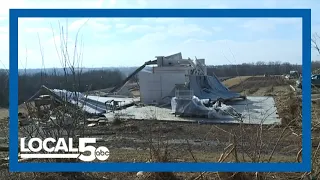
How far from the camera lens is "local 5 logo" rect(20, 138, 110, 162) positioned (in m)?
3.74

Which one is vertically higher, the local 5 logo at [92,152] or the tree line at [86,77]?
the tree line at [86,77]

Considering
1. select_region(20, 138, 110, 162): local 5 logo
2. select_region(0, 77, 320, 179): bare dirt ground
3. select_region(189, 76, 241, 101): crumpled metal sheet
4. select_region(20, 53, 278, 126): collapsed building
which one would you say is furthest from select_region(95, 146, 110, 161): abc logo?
select_region(189, 76, 241, 101): crumpled metal sheet

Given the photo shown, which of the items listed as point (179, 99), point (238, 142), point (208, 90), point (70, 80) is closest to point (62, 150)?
point (70, 80)

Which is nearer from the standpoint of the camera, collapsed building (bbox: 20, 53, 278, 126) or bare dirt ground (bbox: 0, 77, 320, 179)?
bare dirt ground (bbox: 0, 77, 320, 179)

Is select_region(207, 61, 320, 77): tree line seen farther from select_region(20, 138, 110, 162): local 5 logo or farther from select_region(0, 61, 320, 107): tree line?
select_region(20, 138, 110, 162): local 5 logo

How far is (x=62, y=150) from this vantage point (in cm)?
411

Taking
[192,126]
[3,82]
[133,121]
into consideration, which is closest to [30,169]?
[3,82]

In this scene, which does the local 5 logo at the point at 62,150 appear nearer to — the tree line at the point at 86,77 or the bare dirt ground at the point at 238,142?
the tree line at the point at 86,77

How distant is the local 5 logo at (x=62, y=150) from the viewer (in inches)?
147

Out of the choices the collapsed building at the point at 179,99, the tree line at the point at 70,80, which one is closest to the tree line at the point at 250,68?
the tree line at the point at 70,80

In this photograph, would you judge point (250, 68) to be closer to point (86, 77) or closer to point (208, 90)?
point (86, 77)

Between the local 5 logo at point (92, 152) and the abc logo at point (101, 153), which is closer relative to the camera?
the local 5 logo at point (92, 152)

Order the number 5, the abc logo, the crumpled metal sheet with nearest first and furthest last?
the number 5
the abc logo
the crumpled metal sheet

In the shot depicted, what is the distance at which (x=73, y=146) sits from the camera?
4109 millimetres
